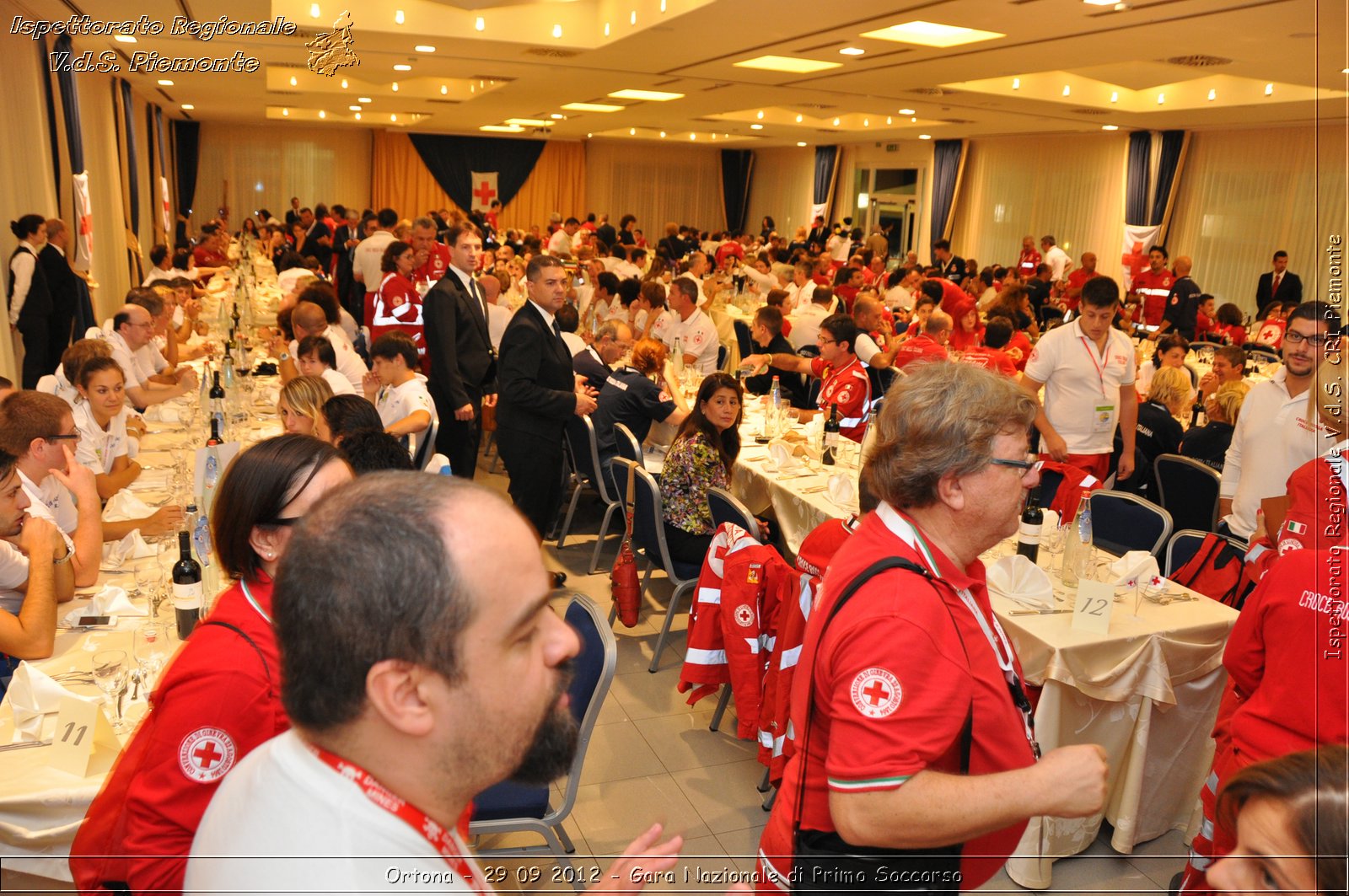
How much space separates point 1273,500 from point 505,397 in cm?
327

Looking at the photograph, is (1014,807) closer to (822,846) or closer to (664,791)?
(822,846)

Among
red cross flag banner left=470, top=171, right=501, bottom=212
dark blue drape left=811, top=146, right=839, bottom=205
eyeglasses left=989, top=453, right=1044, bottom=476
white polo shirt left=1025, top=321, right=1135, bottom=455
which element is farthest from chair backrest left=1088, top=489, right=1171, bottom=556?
red cross flag banner left=470, top=171, right=501, bottom=212

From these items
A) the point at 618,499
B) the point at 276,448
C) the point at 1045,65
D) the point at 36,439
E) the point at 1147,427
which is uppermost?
the point at 1045,65

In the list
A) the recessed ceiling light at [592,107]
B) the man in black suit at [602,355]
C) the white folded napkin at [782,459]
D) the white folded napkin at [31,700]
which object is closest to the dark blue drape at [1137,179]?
the recessed ceiling light at [592,107]

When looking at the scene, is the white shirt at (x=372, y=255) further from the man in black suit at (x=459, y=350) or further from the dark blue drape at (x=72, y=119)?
the man in black suit at (x=459, y=350)

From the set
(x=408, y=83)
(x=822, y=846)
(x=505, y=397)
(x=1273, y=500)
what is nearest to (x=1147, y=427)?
(x=1273, y=500)

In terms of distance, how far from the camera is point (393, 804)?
35.1 inches

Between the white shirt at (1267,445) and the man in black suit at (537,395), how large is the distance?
9.90 ft

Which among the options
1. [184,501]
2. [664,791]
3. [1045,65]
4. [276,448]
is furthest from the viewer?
[1045,65]

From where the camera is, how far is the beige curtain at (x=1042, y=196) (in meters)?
16.0

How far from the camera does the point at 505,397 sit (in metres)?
4.79

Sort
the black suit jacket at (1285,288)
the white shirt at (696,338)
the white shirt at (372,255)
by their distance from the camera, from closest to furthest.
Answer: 1. the white shirt at (696,338)
2. the white shirt at (372,255)
3. the black suit jacket at (1285,288)

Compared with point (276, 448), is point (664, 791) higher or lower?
lower

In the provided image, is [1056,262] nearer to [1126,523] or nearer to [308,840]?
[1126,523]
